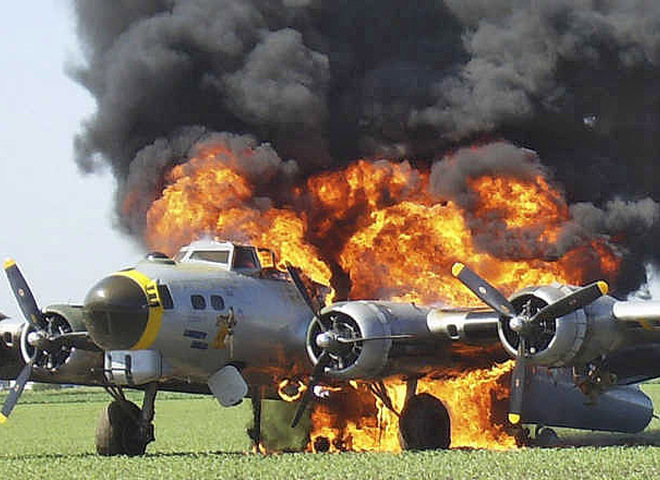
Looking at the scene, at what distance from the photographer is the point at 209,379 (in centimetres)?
2528

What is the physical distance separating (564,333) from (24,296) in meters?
12.0

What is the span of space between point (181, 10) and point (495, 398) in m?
13.6

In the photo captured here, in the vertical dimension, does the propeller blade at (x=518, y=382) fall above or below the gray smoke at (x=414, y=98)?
below

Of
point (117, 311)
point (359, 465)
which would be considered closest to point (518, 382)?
point (359, 465)

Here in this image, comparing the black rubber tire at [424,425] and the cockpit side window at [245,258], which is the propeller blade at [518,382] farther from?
the cockpit side window at [245,258]

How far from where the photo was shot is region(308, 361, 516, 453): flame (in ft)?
96.1

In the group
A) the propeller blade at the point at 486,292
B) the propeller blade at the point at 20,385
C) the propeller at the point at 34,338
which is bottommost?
the propeller blade at the point at 20,385

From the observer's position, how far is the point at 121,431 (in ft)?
85.1

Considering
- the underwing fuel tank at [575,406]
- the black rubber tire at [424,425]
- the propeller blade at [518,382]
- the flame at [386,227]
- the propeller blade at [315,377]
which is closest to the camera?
the propeller blade at [518,382]

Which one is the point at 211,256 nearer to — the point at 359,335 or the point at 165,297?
the point at 165,297

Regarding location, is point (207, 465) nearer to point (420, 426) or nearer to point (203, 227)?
point (420, 426)

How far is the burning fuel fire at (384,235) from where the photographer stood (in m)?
29.8

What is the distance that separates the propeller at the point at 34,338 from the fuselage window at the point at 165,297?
2.78 m

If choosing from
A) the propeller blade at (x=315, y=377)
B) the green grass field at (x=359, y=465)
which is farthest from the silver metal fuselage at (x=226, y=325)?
the green grass field at (x=359, y=465)
